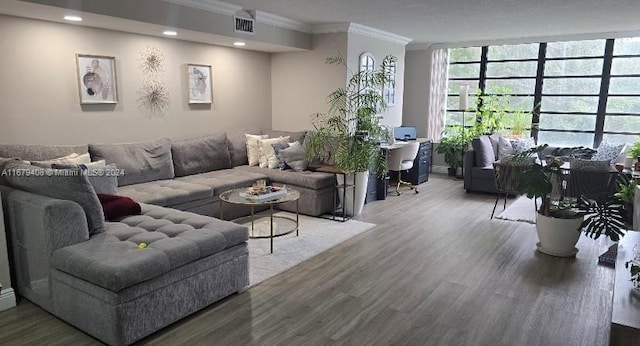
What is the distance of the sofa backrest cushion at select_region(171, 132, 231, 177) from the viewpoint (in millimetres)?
5266

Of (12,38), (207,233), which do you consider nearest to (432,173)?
(207,233)

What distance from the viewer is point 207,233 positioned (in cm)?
300

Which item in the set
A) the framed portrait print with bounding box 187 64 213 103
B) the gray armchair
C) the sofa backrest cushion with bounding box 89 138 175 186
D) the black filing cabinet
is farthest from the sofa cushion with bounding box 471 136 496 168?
the sofa backrest cushion with bounding box 89 138 175 186

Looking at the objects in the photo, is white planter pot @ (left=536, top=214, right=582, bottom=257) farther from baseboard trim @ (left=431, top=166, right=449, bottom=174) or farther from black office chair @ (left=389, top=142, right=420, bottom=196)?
baseboard trim @ (left=431, top=166, right=449, bottom=174)

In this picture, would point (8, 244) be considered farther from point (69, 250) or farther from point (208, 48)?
point (208, 48)

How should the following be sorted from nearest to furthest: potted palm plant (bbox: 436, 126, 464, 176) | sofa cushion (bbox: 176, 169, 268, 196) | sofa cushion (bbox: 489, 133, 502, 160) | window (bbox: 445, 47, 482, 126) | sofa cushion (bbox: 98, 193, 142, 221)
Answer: sofa cushion (bbox: 98, 193, 142, 221)
sofa cushion (bbox: 176, 169, 268, 196)
sofa cushion (bbox: 489, 133, 502, 160)
potted palm plant (bbox: 436, 126, 464, 176)
window (bbox: 445, 47, 482, 126)

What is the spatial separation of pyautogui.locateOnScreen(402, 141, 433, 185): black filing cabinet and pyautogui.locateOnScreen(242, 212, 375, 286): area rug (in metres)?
2.52

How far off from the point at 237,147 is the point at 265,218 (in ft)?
4.30

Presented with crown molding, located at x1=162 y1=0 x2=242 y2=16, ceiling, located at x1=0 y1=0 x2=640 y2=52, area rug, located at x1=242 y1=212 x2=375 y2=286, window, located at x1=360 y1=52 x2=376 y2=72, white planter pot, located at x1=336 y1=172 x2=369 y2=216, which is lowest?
area rug, located at x1=242 y1=212 x2=375 y2=286

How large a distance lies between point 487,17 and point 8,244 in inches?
213

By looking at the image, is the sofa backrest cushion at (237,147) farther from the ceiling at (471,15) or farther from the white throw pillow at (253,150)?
the ceiling at (471,15)

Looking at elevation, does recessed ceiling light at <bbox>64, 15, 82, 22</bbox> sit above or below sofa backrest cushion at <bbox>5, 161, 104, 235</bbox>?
above

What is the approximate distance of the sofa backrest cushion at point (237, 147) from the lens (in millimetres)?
5938

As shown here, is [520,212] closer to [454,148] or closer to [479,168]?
[479,168]
